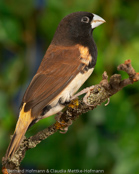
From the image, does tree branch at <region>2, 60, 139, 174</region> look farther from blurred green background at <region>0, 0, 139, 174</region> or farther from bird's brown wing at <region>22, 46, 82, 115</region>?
blurred green background at <region>0, 0, 139, 174</region>

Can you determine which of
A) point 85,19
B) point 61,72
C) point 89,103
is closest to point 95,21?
point 85,19

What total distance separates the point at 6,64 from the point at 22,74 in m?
0.29

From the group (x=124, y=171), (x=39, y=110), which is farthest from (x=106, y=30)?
(x=39, y=110)

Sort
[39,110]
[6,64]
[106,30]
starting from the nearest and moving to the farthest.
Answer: [39,110], [106,30], [6,64]

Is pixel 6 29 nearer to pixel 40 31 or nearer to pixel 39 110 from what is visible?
pixel 40 31

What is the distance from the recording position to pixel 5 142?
260 centimetres

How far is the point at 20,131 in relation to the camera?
1.48m

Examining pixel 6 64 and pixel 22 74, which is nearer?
pixel 22 74

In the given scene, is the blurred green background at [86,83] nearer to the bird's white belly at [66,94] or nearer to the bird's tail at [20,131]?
the bird's white belly at [66,94]

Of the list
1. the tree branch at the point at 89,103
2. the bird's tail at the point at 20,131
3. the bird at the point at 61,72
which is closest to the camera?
the tree branch at the point at 89,103

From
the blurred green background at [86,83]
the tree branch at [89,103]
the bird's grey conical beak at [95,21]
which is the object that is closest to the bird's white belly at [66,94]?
the tree branch at [89,103]

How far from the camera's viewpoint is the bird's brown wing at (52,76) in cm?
155

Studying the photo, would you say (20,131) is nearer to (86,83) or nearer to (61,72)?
(61,72)

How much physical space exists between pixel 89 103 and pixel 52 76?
30 centimetres
